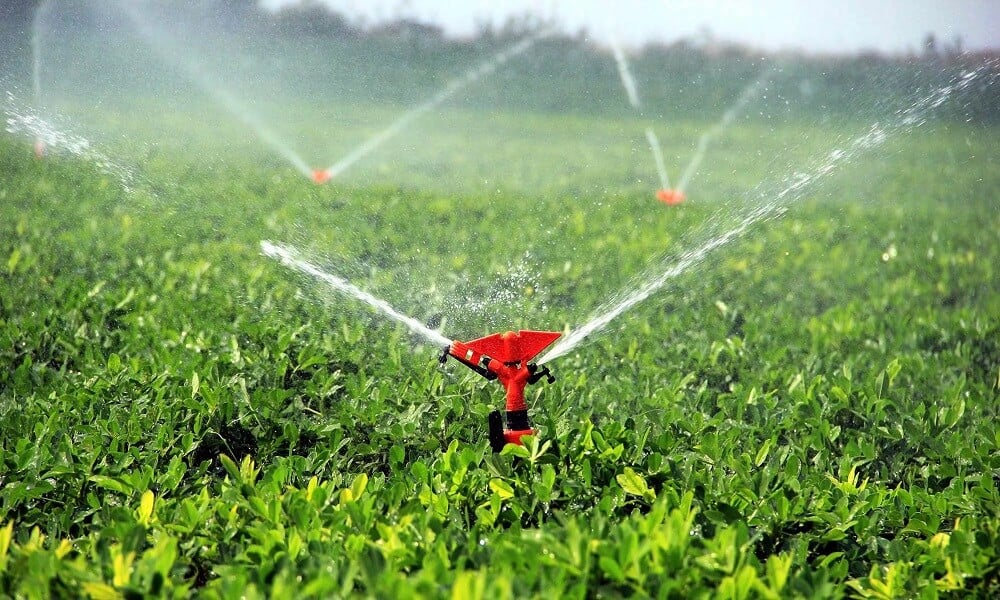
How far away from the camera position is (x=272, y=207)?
8.84 metres

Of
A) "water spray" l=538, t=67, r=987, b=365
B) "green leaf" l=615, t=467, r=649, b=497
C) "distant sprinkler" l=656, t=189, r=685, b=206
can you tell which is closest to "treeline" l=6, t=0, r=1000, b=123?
"distant sprinkler" l=656, t=189, r=685, b=206

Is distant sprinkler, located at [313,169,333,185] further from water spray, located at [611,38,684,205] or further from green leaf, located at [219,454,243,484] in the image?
green leaf, located at [219,454,243,484]

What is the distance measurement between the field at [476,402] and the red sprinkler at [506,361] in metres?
0.09

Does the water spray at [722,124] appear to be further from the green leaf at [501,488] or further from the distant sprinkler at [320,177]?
the green leaf at [501,488]

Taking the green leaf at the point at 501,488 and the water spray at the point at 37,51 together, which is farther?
the water spray at the point at 37,51

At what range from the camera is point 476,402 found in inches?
141

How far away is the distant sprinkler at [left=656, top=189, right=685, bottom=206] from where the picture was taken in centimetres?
1039

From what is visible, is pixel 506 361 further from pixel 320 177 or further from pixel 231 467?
pixel 320 177

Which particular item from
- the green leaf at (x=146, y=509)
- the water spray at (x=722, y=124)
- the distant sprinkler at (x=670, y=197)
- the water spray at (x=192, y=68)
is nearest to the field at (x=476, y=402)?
the green leaf at (x=146, y=509)

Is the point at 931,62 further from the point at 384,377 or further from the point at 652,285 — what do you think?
the point at 384,377

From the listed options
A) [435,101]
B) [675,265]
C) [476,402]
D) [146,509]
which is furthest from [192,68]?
[146,509]

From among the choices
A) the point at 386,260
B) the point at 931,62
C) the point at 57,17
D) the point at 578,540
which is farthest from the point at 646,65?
the point at 578,540

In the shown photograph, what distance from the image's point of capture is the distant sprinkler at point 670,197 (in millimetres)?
10391

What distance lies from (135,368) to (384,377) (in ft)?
2.93
